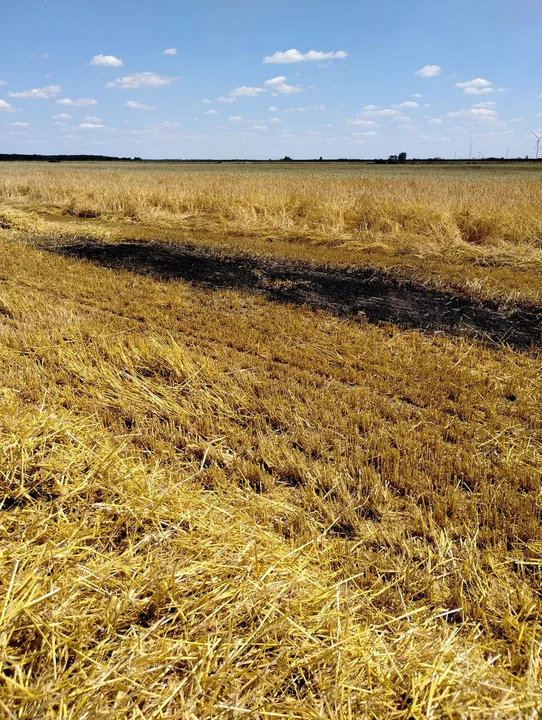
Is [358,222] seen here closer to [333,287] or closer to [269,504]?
[333,287]

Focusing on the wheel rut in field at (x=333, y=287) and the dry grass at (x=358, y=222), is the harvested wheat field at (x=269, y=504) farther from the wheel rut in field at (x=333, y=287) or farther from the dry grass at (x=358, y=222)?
the dry grass at (x=358, y=222)

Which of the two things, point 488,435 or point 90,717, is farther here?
point 488,435

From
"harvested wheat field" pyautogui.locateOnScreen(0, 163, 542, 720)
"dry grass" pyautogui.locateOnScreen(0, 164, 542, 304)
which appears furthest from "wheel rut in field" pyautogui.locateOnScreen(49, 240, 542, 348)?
"dry grass" pyautogui.locateOnScreen(0, 164, 542, 304)

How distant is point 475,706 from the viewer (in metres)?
1.59

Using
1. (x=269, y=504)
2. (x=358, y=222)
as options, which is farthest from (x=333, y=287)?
(x=358, y=222)

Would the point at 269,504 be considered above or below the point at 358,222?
below

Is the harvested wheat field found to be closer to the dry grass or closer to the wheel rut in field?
the wheel rut in field

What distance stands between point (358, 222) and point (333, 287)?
6140 mm

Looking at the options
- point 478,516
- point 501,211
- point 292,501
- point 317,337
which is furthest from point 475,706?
point 501,211

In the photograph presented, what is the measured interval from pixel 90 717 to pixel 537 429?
11.5 feet

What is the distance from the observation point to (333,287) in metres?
7.49

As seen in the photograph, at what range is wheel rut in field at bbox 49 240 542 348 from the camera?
5.88 meters

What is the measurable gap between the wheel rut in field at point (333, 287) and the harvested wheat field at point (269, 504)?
0.08 m

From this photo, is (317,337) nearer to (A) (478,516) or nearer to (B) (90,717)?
(A) (478,516)
